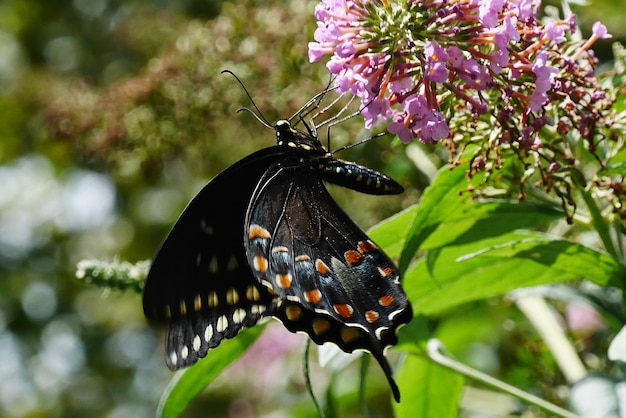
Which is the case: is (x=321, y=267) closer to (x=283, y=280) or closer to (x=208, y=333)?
(x=283, y=280)

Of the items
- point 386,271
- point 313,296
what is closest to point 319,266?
point 313,296

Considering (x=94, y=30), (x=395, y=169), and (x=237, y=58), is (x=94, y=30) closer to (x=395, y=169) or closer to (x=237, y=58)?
(x=237, y=58)

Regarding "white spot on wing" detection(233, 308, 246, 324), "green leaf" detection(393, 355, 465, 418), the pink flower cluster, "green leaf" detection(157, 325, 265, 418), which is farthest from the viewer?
"green leaf" detection(393, 355, 465, 418)

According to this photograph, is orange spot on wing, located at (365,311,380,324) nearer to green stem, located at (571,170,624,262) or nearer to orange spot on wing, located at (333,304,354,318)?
orange spot on wing, located at (333,304,354,318)

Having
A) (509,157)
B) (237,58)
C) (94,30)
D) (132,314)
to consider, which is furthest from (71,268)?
(509,157)

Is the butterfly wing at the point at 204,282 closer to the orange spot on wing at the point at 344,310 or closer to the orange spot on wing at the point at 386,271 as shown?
the orange spot on wing at the point at 344,310

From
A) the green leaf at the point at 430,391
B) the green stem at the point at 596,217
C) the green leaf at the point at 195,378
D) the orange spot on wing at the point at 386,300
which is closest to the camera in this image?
the green stem at the point at 596,217

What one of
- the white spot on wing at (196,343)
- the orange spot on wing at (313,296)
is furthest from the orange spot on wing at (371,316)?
the white spot on wing at (196,343)

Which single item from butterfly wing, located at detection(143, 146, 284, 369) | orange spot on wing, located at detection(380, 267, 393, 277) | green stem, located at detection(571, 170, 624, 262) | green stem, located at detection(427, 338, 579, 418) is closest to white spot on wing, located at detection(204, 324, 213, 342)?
butterfly wing, located at detection(143, 146, 284, 369)
